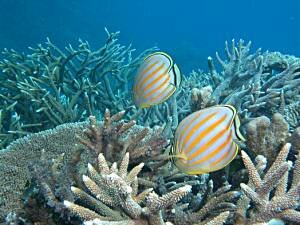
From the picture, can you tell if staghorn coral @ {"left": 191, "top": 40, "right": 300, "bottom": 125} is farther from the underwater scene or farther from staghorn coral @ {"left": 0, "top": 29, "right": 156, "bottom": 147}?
staghorn coral @ {"left": 0, "top": 29, "right": 156, "bottom": 147}

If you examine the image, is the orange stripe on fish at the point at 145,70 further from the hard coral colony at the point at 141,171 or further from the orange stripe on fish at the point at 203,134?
the orange stripe on fish at the point at 203,134

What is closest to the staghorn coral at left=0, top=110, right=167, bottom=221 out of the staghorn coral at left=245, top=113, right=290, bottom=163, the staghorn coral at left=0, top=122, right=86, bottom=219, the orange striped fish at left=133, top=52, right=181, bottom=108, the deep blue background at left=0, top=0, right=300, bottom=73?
the staghorn coral at left=0, top=122, right=86, bottom=219

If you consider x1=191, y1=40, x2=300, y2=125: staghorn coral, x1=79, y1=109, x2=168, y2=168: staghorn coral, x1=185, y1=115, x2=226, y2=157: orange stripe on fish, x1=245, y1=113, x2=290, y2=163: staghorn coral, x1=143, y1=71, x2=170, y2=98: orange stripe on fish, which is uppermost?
x1=191, y1=40, x2=300, y2=125: staghorn coral

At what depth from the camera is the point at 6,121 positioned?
470 cm

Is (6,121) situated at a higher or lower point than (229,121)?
higher

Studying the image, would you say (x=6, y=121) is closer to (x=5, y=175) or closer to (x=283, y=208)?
(x=5, y=175)

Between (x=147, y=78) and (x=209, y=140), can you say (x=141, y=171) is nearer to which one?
(x=147, y=78)

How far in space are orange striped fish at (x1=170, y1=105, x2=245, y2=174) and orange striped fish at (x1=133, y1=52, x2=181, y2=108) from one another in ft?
1.97

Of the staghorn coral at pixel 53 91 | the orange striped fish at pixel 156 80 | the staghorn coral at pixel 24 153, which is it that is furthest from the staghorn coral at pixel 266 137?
the staghorn coral at pixel 53 91

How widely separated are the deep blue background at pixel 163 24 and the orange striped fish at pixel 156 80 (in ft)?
80.9

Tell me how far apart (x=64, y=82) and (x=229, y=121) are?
4.31m

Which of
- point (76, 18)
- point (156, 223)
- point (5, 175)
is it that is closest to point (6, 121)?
point (5, 175)

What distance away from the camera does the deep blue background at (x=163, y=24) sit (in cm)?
3089

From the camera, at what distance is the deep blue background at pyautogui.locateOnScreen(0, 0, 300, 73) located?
101 ft
